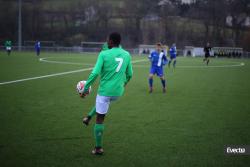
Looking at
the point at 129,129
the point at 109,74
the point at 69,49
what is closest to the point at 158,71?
the point at 129,129

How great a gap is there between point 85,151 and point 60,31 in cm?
7416

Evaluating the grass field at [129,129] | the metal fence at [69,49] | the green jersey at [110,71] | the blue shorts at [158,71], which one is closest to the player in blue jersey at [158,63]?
the blue shorts at [158,71]

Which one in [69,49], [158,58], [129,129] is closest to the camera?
[129,129]

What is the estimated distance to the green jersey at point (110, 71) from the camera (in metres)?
6.06

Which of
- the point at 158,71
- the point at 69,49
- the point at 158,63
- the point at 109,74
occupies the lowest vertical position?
the point at 158,71

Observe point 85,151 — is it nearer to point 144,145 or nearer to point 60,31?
point 144,145

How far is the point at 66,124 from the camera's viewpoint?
863 cm

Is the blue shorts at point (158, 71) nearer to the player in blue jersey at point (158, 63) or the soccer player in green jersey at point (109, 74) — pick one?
the player in blue jersey at point (158, 63)

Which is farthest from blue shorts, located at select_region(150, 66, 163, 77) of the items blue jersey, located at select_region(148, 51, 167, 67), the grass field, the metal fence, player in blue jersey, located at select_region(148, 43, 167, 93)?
the metal fence

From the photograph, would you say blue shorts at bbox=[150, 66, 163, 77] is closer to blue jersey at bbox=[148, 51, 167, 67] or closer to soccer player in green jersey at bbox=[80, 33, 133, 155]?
blue jersey at bbox=[148, 51, 167, 67]

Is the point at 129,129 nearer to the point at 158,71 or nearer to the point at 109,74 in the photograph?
the point at 109,74

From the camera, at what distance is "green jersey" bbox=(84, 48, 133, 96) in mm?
6059

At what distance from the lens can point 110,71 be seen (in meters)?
6.18

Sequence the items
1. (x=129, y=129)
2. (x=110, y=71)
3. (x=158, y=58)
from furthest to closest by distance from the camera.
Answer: (x=158, y=58), (x=129, y=129), (x=110, y=71)
